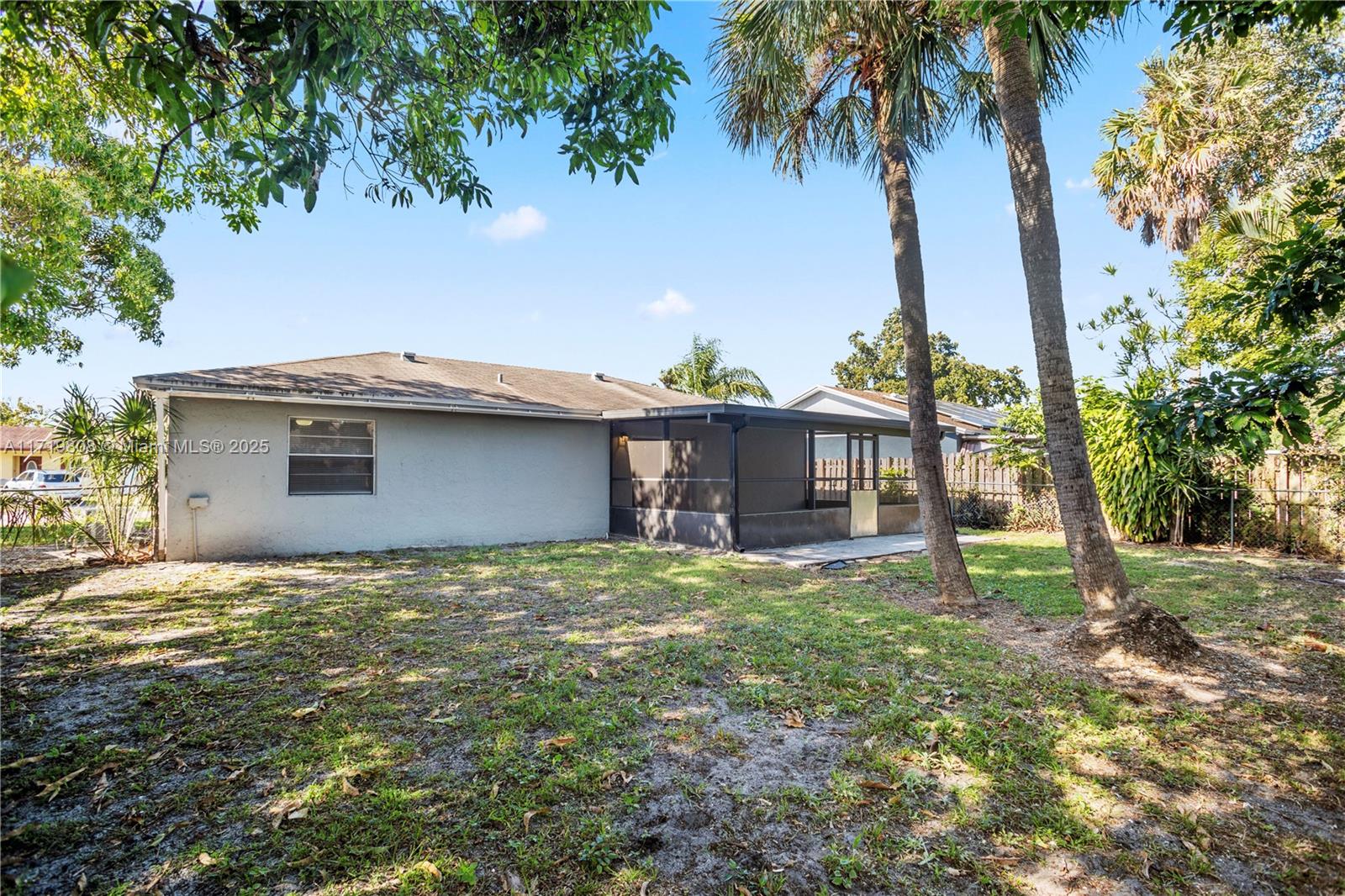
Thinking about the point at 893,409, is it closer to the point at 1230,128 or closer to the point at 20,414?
the point at 1230,128

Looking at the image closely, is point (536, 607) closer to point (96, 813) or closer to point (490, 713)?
point (490, 713)

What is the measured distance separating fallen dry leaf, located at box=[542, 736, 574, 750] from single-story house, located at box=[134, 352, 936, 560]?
23.1ft

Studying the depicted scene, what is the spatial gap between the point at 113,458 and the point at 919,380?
10762mm

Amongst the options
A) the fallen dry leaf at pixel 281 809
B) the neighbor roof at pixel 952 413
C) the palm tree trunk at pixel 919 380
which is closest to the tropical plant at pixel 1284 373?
the palm tree trunk at pixel 919 380

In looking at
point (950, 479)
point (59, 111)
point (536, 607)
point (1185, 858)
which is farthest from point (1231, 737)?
point (950, 479)

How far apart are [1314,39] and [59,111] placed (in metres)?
19.4

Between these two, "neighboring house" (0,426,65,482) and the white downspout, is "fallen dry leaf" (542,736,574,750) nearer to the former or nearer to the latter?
the white downspout

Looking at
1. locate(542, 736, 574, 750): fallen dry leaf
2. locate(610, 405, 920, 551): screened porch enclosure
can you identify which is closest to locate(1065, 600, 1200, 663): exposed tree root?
locate(542, 736, 574, 750): fallen dry leaf

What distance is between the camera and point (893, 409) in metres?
21.2

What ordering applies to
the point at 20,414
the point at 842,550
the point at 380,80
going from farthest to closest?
the point at 20,414 → the point at 842,550 → the point at 380,80

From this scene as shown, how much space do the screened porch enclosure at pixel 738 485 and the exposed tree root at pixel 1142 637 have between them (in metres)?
5.96

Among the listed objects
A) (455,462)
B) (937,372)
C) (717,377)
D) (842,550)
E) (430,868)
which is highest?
(937,372)

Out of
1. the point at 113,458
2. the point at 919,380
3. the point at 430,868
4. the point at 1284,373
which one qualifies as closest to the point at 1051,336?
the point at 919,380

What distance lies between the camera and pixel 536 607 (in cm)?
666
